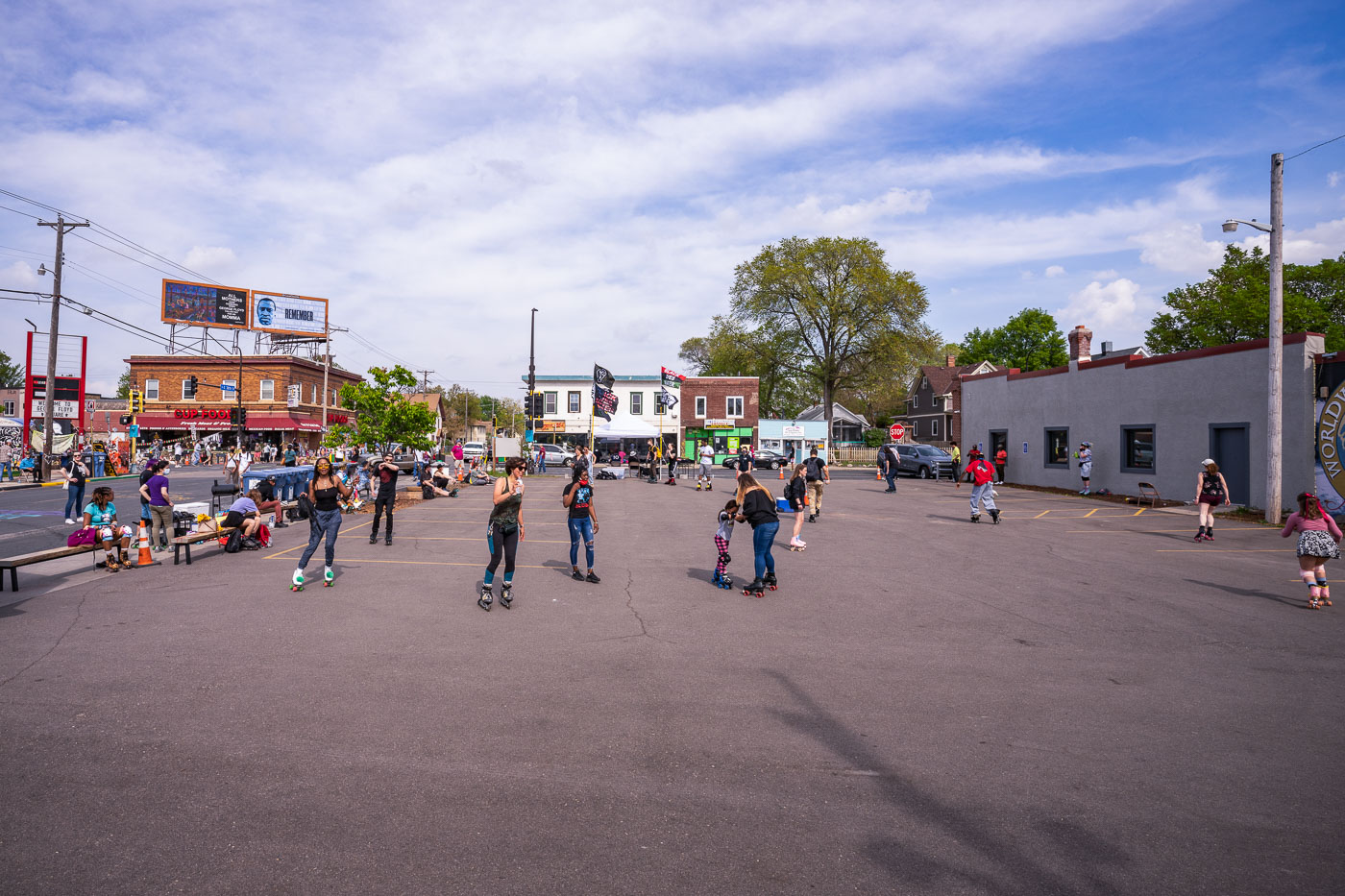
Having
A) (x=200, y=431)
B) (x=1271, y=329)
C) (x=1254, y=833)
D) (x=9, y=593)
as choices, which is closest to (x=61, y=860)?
(x=1254, y=833)

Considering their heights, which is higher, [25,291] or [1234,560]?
[25,291]

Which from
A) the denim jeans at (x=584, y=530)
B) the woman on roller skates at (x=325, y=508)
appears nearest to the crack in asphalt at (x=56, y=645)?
the woman on roller skates at (x=325, y=508)

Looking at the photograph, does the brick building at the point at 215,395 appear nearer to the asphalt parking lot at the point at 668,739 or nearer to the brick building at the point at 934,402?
the brick building at the point at 934,402

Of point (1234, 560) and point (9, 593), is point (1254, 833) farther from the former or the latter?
point (9, 593)

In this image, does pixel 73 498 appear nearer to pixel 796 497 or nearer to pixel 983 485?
pixel 796 497

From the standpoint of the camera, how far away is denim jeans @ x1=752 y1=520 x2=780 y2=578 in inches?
381

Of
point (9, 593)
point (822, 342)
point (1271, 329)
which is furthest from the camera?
point (822, 342)

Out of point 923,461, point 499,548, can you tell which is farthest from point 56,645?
point 923,461

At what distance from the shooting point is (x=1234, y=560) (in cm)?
1275

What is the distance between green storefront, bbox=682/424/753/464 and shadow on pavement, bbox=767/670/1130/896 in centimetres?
5466

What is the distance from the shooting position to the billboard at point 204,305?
58219 millimetres

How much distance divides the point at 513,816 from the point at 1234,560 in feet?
44.7

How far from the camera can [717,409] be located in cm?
5972

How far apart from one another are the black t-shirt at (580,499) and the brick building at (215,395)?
2211 inches
